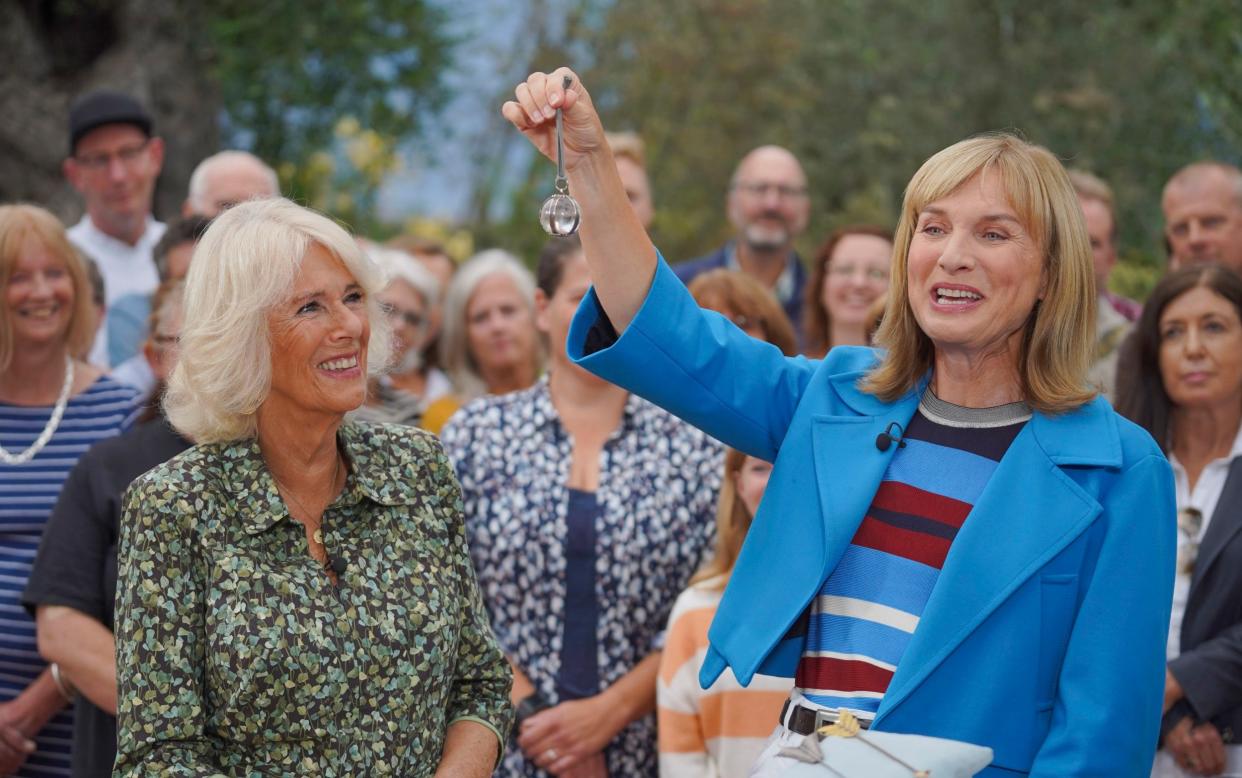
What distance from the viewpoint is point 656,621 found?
4.25 metres

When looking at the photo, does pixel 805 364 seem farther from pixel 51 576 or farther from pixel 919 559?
pixel 51 576

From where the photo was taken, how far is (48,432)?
4.43m

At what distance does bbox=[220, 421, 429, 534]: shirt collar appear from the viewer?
2.99 meters

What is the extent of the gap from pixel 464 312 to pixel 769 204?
1.71 m

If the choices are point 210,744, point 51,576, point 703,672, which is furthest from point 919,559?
point 51,576

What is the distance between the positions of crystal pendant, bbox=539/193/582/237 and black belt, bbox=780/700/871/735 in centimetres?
102

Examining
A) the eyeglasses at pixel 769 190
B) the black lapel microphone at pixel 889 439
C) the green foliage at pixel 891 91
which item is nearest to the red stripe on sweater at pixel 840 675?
the black lapel microphone at pixel 889 439

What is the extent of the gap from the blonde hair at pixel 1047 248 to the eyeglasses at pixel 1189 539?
1.63 m

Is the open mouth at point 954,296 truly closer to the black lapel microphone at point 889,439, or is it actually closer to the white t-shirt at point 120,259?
the black lapel microphone at point 889,439

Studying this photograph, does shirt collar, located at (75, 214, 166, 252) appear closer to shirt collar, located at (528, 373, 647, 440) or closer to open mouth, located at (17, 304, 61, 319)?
open mouth, located at (17, 304, 61, 319)

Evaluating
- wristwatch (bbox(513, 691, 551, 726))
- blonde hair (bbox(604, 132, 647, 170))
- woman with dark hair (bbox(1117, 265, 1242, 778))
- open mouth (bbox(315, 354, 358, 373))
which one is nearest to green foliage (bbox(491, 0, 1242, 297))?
woman with dark hair (bbox(1117, 265, 1242, 778))

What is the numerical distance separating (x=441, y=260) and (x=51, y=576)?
382cm

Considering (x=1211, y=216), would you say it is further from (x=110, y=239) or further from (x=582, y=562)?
(x=110, y=239)

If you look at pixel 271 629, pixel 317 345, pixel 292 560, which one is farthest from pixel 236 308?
pixel 271 629
